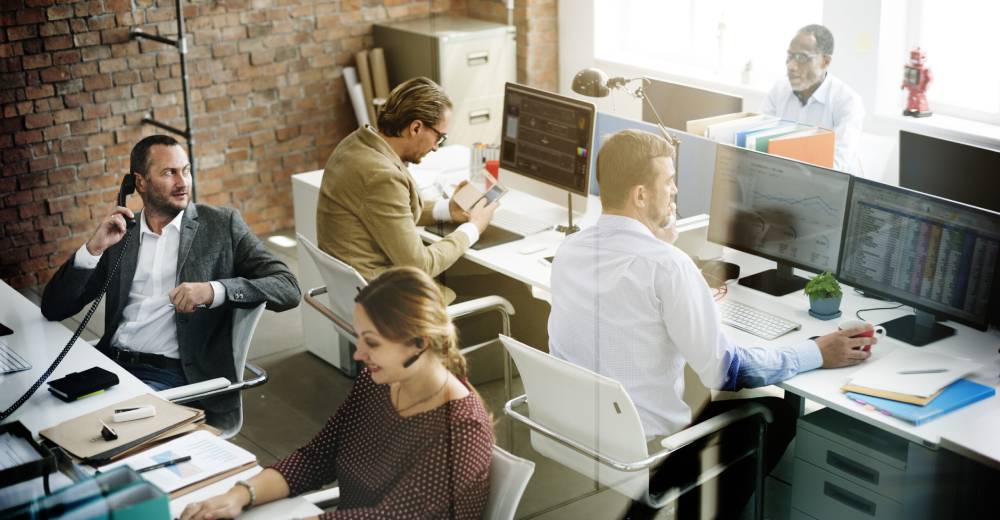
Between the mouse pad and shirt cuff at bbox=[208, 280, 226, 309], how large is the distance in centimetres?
101

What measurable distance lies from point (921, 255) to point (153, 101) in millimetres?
1901

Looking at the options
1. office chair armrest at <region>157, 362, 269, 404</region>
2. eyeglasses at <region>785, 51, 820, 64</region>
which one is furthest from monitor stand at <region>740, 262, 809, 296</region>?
eyeglasses at <region>785, 51, 820, 64</region>

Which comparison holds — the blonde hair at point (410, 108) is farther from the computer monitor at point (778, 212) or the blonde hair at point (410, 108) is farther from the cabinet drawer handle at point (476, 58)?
the cabinet drawer handle at point (476, 58)

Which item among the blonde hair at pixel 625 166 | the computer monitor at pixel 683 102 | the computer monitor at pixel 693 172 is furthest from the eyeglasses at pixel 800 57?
the blonde hair at pixel 625 166

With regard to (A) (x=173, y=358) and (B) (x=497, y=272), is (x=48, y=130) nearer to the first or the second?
(A) (x=173, y=358)

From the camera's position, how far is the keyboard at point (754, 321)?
279 centimetres

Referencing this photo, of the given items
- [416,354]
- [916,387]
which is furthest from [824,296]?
[416,354]

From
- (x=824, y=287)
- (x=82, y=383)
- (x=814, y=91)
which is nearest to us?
(x=82, y=383)

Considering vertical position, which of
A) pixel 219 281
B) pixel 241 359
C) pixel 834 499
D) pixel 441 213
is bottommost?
pixel 834 499

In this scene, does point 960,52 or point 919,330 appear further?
point 960,52

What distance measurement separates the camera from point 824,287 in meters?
2.84

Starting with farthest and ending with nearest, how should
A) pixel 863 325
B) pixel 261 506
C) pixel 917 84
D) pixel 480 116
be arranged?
pixel 480 116
pixel 917 84
pixel 863 325
pixel 261 506

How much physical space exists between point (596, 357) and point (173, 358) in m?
1.03

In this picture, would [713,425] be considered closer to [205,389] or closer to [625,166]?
[625,166]
